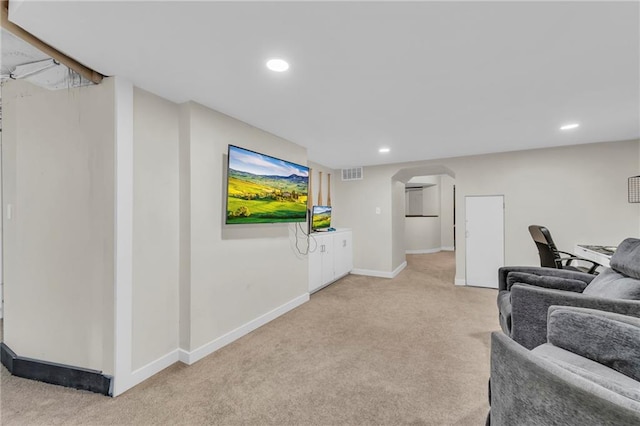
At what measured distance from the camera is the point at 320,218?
4668mm

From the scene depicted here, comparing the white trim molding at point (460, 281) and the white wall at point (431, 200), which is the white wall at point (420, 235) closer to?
the white wall at point (431, 200)

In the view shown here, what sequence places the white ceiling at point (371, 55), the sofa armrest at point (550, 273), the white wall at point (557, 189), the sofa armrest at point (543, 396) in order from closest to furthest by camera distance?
the sofa armrest at point (543, 396)
the white ceiling at point (371, 55)
the sofa armrest at point (550, 273)
the white wall at point (557, 189)

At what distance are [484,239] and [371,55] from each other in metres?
4.08

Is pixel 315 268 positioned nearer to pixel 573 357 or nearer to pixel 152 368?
pixel 152 368

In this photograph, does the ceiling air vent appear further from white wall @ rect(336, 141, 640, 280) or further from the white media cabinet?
the white media cabinet

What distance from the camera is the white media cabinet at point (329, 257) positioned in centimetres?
423

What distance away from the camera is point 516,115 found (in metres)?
2.73

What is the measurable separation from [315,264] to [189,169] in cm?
254

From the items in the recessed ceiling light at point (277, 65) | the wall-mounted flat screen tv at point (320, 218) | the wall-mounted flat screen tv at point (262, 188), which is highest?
the recessed ceiling light at point (277, 65)

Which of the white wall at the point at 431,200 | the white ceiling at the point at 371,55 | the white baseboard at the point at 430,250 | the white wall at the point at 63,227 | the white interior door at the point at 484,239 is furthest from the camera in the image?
the white wall at the point at 431,200

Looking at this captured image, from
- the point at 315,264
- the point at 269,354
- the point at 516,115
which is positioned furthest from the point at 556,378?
the point at 315,264

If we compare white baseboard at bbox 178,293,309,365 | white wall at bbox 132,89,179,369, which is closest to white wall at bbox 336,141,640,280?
white baseboard at bbox 178,293,309,365

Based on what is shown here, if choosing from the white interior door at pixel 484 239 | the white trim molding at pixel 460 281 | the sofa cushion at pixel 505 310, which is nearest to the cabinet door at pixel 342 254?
the white trim molding at pixel 460 281

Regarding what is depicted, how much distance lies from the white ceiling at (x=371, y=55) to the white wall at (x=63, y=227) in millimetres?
536
